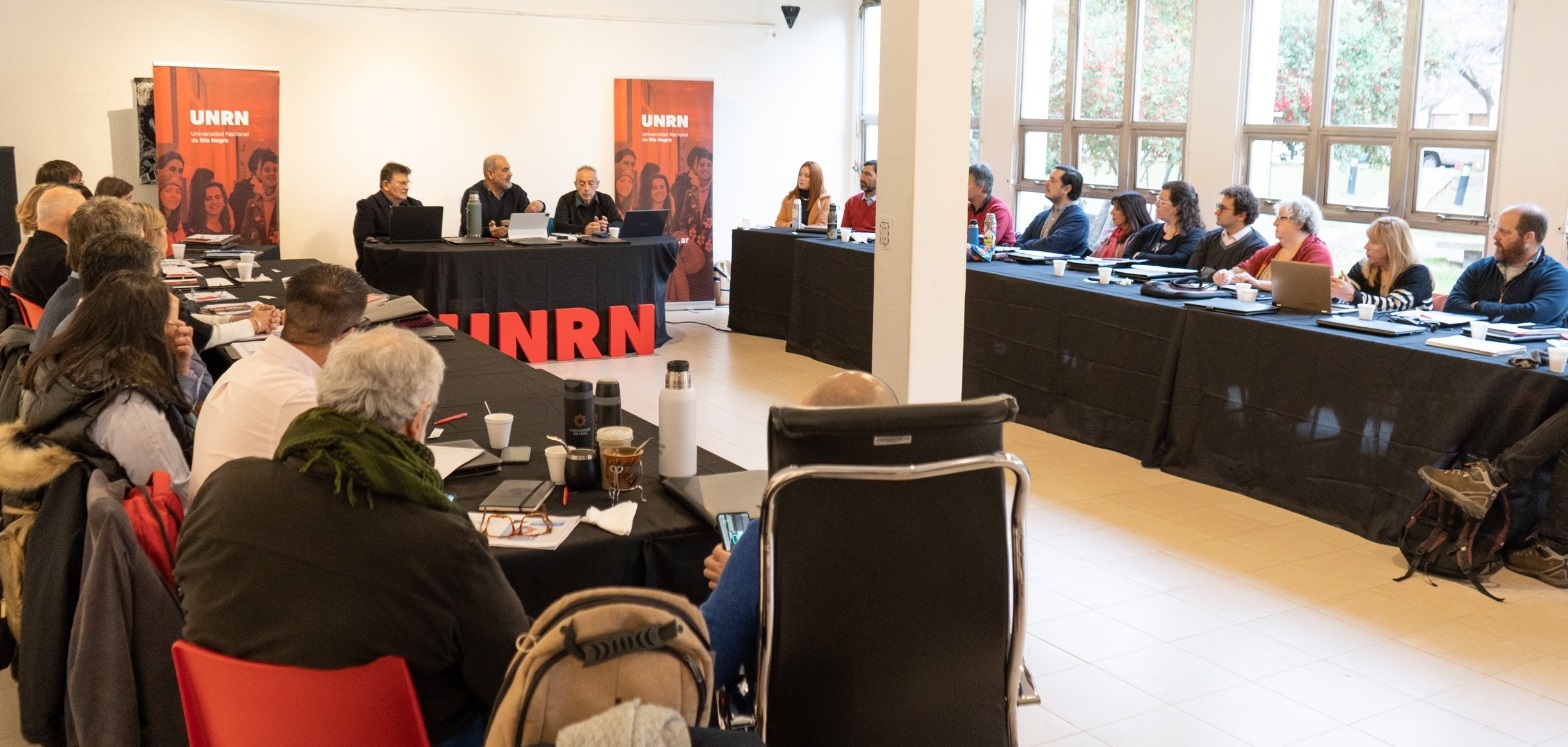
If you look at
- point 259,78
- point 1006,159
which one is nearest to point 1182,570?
point 1006,159

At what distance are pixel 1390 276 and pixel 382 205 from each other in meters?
5.92

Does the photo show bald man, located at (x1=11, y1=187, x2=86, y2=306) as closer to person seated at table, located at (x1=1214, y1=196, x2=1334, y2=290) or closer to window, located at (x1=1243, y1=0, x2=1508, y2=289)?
person seated at table, located at (x1=1214, y1=196, x2=1334, y2=290)

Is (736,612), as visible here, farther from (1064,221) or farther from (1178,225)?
(1064,221)

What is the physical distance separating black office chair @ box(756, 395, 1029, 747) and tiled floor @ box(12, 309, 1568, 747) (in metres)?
1.27

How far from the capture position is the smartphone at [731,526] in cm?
243

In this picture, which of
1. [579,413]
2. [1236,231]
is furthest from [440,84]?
[579,413]

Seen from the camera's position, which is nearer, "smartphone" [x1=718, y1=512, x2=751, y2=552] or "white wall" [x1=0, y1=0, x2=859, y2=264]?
"smartphone" [x1=718, y1=512, x2=751, y2=552]

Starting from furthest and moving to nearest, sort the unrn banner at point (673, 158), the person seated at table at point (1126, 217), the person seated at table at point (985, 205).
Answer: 1. the unrn banner at point (673, 158)
2. the person seated at table at point (985, 205)
3. the person seated at table at point (1126, 217)

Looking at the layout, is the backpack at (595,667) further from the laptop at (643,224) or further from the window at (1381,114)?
the laptop at (643,224)

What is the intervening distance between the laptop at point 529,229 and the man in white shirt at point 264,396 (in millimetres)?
4997

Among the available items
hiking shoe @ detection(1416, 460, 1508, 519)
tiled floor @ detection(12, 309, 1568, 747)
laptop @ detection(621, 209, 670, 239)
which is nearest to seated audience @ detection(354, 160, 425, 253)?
laptop @ detection(621, 209, 670, 239)

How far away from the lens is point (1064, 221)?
7988 mm

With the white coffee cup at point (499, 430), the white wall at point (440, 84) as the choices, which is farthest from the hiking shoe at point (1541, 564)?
the white wall at point (440, 84)

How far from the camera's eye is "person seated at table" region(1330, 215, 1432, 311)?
548 centimetres
